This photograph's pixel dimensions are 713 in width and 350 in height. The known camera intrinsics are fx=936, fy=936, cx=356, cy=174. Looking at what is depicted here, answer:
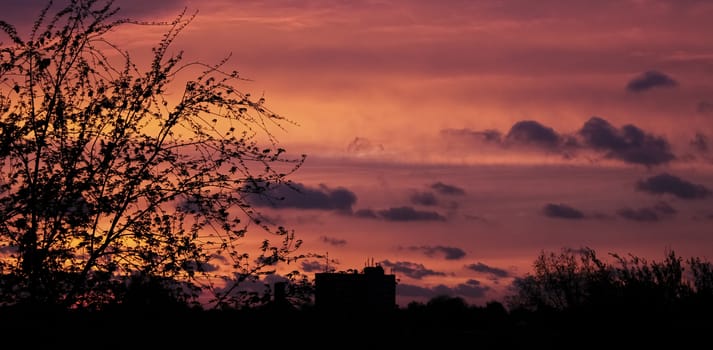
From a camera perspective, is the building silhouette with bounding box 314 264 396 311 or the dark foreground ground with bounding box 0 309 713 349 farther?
the building silhouette with bounding box 314 264 396 311

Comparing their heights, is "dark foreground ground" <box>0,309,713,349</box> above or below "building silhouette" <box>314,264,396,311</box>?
below

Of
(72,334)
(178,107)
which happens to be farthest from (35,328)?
(178,107)

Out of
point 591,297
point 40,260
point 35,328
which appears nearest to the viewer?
point 35,328

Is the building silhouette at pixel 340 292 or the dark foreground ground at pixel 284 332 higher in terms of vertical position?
the building silhouette at pixel 340 292

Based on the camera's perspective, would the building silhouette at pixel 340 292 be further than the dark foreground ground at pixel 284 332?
Yes

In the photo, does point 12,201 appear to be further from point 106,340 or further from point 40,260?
point 106,340

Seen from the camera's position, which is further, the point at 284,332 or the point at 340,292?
the point at 340,292

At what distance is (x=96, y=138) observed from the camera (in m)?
17.8

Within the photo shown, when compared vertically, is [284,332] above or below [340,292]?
below

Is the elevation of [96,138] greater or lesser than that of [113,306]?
greater

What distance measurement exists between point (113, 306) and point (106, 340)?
934 millimetres

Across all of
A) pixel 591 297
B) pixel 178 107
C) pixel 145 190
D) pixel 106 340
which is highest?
pixel 178 107

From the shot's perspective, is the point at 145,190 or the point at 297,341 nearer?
the point at 297,341

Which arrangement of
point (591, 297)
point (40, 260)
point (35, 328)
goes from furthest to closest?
point (591, 297) < point (40, 260) < point (35, 328)
